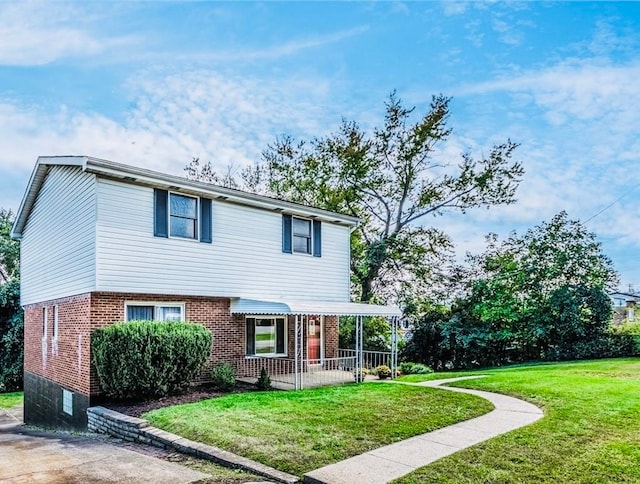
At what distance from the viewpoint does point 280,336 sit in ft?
56.5

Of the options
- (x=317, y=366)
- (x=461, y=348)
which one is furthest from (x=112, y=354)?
(x=461, y=348)

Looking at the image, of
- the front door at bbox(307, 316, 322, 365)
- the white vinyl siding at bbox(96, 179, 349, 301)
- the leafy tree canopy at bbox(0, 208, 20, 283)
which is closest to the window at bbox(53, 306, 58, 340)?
the white vinyl siding at bbox(96, 179, 349, 301)

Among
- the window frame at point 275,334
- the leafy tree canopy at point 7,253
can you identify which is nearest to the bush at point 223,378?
the window frame at point 275,334

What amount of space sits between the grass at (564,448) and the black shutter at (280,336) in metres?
8.07

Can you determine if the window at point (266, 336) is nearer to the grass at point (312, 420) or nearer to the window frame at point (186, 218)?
the window frame at point (186, 218)

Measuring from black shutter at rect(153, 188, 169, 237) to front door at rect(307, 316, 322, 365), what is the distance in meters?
6.59

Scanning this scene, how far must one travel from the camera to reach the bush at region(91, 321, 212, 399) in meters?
11.6

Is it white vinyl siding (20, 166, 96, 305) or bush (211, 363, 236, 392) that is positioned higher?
white vinyl siding (20, 166, 96, 305)

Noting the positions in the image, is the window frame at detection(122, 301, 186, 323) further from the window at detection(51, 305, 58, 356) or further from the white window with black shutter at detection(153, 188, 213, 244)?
the window at detection(51, 305, 58, 356)

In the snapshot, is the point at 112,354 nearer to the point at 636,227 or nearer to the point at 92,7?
the point at 92,7

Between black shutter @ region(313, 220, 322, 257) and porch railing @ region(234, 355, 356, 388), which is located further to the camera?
black shutter @ region(313, 220, 322, 257)

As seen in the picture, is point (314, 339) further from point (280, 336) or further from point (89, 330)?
point (89, 330)

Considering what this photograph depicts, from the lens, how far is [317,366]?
18.0 m

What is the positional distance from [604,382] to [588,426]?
5417 mm
